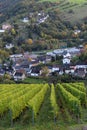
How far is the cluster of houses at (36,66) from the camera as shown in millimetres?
84738

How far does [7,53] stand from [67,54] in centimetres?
1667

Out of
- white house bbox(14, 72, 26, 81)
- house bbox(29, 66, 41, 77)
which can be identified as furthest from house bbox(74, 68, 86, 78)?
white house bbox(14, 72, 26, 81)

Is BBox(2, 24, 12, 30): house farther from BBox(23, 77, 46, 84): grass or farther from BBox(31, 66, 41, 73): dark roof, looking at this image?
BBox(23, 77, 46, 84): grass

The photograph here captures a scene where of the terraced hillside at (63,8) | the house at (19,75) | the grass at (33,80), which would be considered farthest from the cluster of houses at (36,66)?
the terraced hillside at (63,8)

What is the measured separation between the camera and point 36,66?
94.2 metres

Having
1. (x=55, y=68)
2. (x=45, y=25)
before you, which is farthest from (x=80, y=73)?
(x=45, y=25)

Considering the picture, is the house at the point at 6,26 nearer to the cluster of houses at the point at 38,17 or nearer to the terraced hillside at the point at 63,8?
the cluster of houses at the point at 38,17

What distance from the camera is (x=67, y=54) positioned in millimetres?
105938

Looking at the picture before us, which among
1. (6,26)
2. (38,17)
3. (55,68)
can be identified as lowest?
(55,68)

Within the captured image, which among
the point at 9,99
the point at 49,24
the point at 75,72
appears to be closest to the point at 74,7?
the point at 49,24

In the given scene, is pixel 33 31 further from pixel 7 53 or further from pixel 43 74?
pixel 43 74

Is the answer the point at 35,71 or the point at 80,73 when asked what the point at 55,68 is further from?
the point at 80,73

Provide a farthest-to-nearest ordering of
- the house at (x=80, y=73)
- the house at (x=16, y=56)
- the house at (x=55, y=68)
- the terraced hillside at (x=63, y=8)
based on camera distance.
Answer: the terraced hillside at (x=63, y=8), the house at (x=16, y=56), the house at (x=55, y=68), the house at (x=80, y=73)

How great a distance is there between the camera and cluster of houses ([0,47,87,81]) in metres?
84.7
